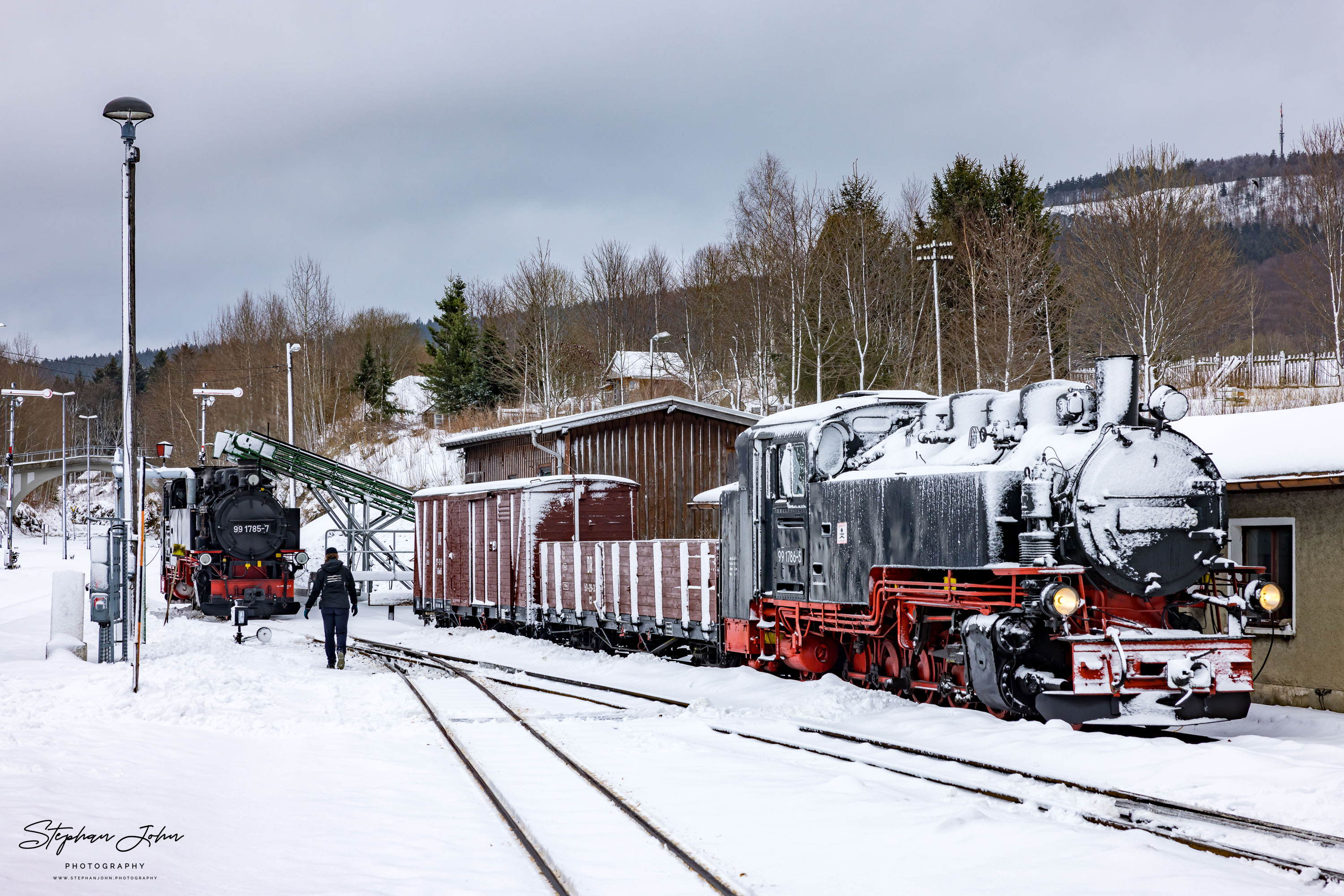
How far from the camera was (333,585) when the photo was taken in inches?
611

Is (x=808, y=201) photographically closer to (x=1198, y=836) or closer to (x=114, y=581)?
(x=114, y=581)

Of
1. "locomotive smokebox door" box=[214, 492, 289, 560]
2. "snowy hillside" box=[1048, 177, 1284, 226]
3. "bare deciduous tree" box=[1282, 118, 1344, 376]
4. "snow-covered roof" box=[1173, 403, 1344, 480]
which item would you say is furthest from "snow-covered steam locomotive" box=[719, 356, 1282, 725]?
"snowy hillside" box=[1048, 177, 1284, 226]

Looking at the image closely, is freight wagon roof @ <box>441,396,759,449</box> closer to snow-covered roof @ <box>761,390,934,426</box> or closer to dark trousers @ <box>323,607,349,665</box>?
dark trousers @ <box>323,607,349,665</box>

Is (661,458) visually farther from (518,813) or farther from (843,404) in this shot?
(518,813)

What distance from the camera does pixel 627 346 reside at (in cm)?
5891

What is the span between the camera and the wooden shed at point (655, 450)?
77.4 feet

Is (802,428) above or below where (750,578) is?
above

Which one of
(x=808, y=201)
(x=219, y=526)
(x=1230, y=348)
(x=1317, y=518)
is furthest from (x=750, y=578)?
(x=1230, y=348)

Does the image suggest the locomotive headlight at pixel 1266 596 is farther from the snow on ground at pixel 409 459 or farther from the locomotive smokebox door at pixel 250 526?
the snow on ground at pixel 409 459

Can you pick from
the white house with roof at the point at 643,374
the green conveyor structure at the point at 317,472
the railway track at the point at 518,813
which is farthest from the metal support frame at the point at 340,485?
the white house with roof at the point at 643,374

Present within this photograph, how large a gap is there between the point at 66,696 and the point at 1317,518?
12.5m

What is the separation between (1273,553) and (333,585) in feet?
38.3

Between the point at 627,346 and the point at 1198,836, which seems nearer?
the point at 1198,836

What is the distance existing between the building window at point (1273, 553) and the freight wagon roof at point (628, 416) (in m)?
Result: 12.6
